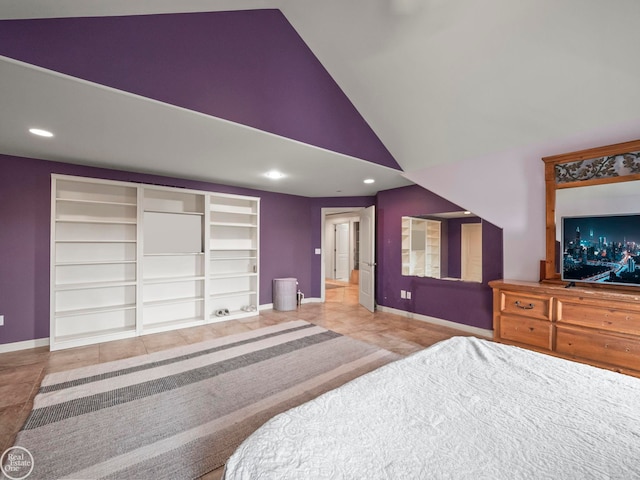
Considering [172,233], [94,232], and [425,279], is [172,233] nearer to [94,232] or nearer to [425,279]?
[94,232]

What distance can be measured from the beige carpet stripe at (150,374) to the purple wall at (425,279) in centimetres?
193

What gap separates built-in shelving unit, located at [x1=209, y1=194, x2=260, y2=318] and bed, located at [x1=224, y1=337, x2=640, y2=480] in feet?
12.3

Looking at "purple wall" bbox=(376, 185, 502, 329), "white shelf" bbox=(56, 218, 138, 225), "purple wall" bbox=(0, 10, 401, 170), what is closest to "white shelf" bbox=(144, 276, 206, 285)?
"white shelf" bbox=(56, 218, 138, 225)

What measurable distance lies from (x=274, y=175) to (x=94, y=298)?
2827mm

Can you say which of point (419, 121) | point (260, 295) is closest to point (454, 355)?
point (419, 121)

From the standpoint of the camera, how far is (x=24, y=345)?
3.24 meters

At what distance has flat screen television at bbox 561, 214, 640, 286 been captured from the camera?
235 centimetres

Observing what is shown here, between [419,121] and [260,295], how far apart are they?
3761mm

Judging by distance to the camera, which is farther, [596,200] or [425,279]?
[425,279]

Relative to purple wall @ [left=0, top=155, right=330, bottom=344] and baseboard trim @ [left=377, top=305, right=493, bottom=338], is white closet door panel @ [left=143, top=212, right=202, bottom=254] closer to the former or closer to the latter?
purple wall @ [left=0, top=155, right=330, bottom=344]

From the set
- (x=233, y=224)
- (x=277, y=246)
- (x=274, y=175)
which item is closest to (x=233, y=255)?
(x=233, y=224)

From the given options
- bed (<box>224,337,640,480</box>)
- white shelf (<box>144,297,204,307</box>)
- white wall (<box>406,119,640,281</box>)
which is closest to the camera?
bed (<box>224,337,640,480</box>)

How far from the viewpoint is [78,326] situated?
3490 millimetres

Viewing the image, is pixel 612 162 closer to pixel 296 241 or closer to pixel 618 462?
pixel 618 462
